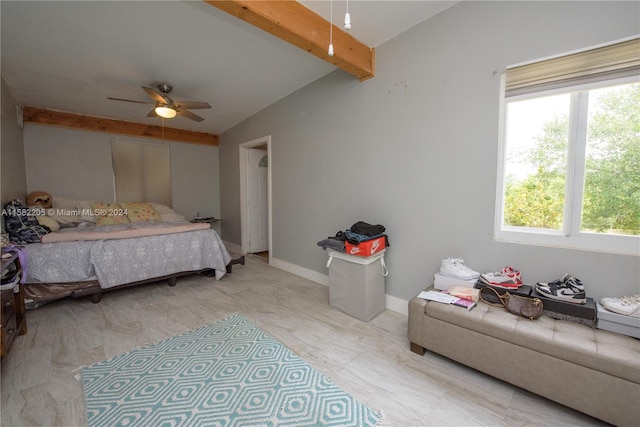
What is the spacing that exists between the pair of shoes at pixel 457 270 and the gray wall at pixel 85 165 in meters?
4.96

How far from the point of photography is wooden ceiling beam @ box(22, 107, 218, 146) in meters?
3.80

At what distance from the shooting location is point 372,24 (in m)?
2.20

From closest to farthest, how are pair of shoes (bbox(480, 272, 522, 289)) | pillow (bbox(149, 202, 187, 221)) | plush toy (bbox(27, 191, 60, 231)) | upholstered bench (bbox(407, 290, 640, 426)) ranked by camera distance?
upholstered bench (bbox(407, 290, 640, 426))
pair of shoes (bbox(480, 272, 522, 289))
plush toy (bbox(27, 191, 60, 231))
pillow (bbox(149, 202, 187, 221))

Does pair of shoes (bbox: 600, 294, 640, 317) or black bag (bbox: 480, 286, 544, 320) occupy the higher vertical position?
pair of shoes (bbox: 600, 294, 640, 317)

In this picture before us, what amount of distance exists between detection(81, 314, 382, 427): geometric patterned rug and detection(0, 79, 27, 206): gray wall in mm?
2593

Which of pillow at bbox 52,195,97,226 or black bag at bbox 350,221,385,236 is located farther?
pillow at bbox 52,195,97,226

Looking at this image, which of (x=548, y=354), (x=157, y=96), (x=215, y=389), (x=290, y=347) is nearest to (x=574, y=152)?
(x=548, y=354)

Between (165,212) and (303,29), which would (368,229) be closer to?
(303,29)

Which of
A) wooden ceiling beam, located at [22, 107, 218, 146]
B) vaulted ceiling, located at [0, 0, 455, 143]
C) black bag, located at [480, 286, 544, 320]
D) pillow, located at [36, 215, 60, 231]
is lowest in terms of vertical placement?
black bag, located at [480, 286, 544, 320]

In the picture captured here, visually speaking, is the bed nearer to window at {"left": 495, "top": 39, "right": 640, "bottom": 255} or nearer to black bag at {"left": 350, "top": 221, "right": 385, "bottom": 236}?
black bag at {"left": 350, "top": 221, "right": 385, "bottom": 236}

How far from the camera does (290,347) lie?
196 centimetres

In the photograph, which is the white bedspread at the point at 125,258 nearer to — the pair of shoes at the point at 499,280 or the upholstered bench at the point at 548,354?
the upholstered bench at the point at 548,354

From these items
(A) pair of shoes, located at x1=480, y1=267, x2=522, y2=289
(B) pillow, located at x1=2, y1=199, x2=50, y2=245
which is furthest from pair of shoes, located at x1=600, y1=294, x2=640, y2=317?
(B) pillow, located at x1=2, y1=199, x2=50, y2=245

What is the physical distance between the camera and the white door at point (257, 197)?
4723 millimetres
